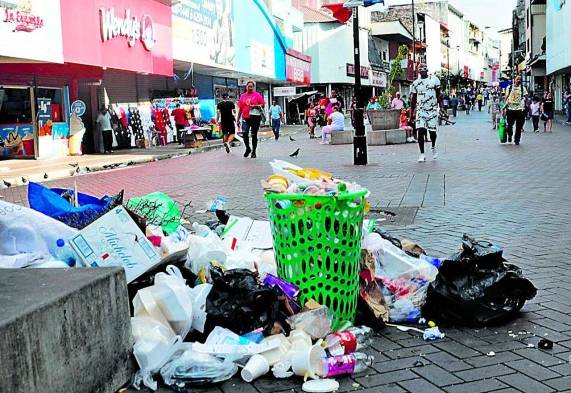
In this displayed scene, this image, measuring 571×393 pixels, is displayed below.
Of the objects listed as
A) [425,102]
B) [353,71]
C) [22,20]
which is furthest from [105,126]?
[353,71]

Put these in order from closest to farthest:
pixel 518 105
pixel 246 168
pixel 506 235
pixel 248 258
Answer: pixel 248 258 → pixel 506 235 → pixel 246 168 → pixel 518 105

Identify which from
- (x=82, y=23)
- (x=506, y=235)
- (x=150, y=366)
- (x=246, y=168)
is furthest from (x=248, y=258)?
(x=82, y=23)

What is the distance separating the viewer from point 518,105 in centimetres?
1817

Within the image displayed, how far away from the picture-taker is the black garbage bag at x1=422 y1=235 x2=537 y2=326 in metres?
4.23

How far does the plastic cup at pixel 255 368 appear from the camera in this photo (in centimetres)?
353

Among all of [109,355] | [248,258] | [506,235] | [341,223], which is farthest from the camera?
[506,235]

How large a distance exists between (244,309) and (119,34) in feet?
61.4

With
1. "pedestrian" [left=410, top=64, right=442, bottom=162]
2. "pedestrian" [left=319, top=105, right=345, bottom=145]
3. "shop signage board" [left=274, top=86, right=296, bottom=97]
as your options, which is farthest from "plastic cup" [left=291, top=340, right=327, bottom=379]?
"shop signage board" [left=274, top=86, right=296, bottom=97]

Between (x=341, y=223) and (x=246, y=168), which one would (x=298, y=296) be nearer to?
(x=341, y=223)

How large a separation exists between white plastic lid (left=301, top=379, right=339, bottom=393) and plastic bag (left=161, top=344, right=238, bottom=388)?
0.40m

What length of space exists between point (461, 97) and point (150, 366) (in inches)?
2897

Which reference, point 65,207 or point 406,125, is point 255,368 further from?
point 406,125

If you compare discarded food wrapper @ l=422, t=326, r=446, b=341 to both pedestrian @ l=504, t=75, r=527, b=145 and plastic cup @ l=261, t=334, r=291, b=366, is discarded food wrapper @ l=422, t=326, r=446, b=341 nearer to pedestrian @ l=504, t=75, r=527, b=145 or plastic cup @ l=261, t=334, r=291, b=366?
plastic cup @ l=261, t=334, r=291, b=366

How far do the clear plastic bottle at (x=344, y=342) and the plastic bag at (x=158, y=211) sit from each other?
1.80 metres
